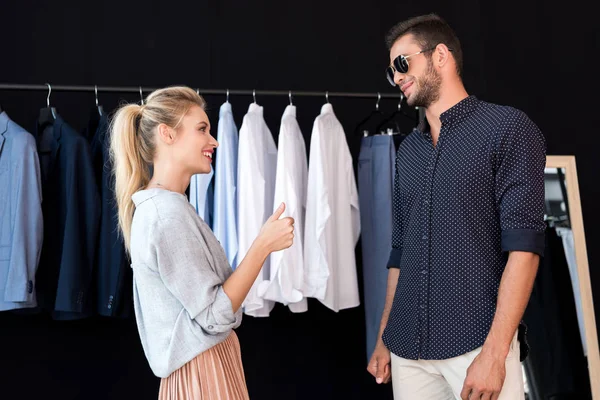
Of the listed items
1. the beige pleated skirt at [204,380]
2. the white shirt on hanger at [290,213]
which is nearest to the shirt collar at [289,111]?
the white shirt on hanger at [290,213]

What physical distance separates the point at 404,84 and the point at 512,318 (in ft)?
2.87

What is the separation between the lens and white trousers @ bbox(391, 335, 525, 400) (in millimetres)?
1983

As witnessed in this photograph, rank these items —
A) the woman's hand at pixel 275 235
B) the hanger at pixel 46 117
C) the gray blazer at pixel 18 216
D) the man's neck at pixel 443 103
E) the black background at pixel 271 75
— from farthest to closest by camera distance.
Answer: the black background at pixel 271 75 < the hanger at pixel 46 117 < the gray blazer at pixel 18 216 < the man's neck at pixel 443 103 < the woman's hand at pixel 275 235

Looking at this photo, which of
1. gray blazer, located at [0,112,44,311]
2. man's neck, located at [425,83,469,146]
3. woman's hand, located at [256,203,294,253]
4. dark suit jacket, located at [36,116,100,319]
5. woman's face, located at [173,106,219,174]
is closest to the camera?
woman's hand, located at [256,203,294,253]

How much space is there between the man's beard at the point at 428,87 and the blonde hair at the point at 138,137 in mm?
734

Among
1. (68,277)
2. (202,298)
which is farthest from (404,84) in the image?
(68,277)

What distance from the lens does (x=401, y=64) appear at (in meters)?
2.34

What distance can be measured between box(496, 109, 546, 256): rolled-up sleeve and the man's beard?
0.30 m

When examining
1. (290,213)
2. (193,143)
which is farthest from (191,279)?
(290,213)

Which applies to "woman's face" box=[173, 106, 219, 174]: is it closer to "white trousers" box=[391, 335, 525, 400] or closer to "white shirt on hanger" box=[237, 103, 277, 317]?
"white trousers" box=[391, 335, 525, 400]

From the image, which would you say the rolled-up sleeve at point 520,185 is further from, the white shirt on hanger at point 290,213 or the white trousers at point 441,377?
the white shirt on hanger at point 290,213

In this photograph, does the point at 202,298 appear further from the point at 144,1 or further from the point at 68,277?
the point at 144,1

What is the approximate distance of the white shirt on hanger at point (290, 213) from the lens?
3.23 meters

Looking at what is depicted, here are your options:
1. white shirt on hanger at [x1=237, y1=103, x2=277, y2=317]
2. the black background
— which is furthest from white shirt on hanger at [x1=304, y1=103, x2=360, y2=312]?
the black background
